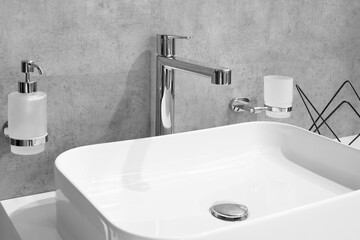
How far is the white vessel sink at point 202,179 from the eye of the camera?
91 centimetres

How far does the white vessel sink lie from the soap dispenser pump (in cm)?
7

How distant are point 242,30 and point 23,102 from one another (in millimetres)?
625

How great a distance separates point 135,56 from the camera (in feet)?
3.97

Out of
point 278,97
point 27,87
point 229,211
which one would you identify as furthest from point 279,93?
point 27,87

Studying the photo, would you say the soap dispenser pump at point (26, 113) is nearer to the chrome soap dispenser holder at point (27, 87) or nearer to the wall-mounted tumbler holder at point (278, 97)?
the chrome soap dispenser holder at point (27, 87)

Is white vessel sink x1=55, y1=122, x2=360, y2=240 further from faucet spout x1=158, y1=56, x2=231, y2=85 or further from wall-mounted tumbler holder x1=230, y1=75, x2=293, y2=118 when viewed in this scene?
faucet spout x1=158, y1=56, x2=231, y2=85

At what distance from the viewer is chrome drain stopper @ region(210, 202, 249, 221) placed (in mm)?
977

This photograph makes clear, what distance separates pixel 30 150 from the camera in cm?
104

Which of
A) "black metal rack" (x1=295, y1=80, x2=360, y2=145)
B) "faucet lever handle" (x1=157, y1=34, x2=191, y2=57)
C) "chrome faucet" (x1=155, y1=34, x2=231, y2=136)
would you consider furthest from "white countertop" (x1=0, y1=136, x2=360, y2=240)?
"black metal rack" (x1=295, y1=80, x2=360, y2=145)

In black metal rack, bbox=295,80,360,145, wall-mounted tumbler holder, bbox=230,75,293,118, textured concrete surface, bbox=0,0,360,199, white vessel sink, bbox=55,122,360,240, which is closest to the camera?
white vessel sink, bbox=55,122,360,240

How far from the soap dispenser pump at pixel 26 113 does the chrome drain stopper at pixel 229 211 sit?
369 millimetres

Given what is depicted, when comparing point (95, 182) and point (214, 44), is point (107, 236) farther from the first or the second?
point (214, 44)

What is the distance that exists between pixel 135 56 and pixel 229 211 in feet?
1.44

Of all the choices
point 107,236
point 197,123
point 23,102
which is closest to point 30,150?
point 23,102
